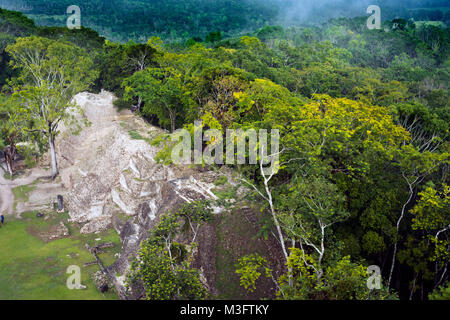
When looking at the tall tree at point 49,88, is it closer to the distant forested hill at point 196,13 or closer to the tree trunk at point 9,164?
the tree trunk at point 9,164

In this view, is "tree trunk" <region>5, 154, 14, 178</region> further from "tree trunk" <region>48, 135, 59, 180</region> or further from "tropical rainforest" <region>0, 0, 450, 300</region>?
"tree trunk" <region>48, 135, 59, 180</region>

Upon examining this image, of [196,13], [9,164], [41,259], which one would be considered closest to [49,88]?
[9,164]

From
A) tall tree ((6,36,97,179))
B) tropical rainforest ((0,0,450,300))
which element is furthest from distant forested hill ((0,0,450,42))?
tall tree ((6,36,97,179))

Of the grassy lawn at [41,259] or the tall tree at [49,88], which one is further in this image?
the tall tree at [49,88]

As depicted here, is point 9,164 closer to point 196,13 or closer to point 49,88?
point 49,88

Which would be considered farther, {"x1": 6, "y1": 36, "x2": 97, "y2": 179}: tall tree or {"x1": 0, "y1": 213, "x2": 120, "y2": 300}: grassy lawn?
{"x1": 6, "y1": 36, "x2": 97, "y2": 179}: tall tree

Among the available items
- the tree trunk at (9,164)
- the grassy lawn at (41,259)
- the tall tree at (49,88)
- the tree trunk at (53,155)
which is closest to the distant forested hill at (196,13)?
the tall tree at (49,88)
